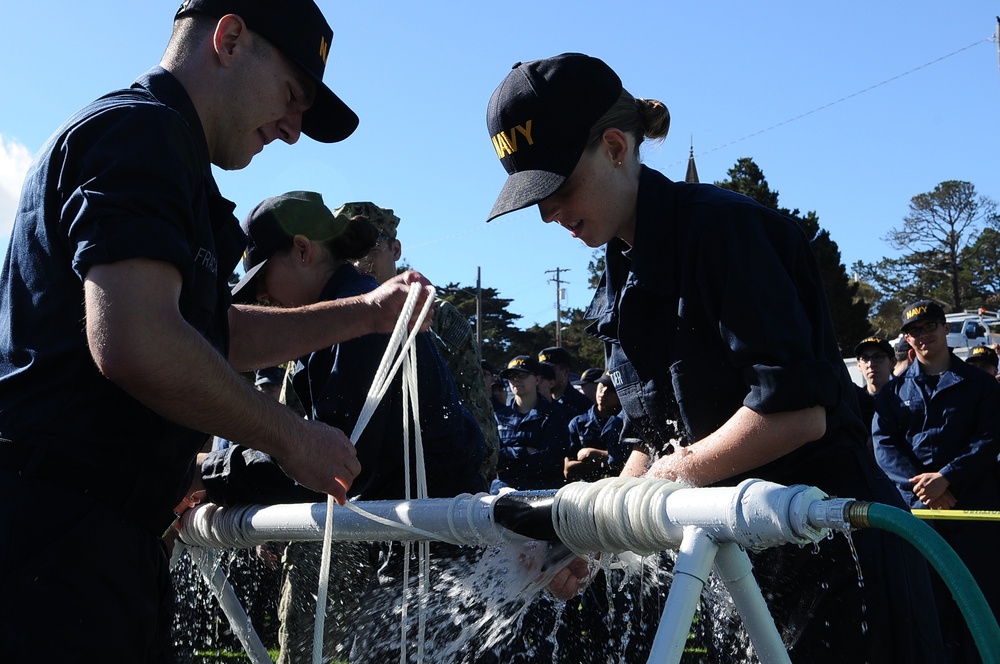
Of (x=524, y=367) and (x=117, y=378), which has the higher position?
(x=524, y=367)

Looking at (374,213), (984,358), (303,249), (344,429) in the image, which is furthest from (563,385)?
(344,429)

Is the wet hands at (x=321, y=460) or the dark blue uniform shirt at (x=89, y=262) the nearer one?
the dark blue uniform shirt at (x=89, y=262)

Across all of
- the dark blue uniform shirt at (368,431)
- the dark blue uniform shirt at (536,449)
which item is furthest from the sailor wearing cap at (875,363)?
the dark blue uniform shirt at (368,431)

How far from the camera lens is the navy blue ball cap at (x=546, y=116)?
2.24 metres

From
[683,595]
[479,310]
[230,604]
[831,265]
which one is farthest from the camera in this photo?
[479,310]

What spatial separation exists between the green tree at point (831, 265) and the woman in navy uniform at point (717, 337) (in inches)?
1134

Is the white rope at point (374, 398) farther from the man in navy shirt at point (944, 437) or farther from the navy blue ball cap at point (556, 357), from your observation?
the navy blue ball cap at point (556, 357)

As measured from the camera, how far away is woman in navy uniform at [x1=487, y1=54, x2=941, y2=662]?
194 cm

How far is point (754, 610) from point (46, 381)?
131cm

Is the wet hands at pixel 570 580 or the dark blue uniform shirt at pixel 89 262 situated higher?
the dark blue uniform shirt at pixel 89 262

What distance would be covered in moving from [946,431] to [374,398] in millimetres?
5576

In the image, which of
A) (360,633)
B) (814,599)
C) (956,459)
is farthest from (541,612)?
(956,459)

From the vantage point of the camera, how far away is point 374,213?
180 inches

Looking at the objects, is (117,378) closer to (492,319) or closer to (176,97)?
(176,97)
